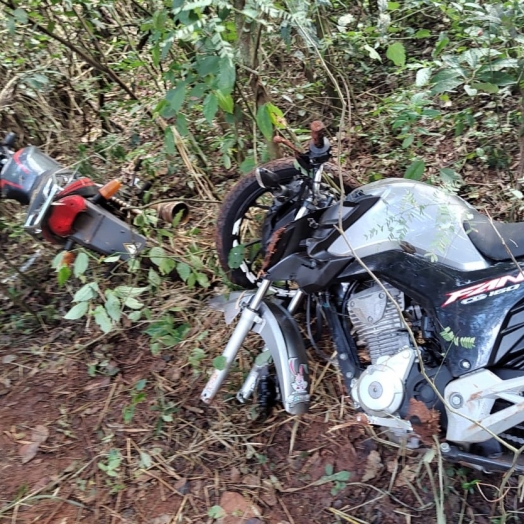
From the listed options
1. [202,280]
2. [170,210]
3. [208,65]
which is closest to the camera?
[208,65]

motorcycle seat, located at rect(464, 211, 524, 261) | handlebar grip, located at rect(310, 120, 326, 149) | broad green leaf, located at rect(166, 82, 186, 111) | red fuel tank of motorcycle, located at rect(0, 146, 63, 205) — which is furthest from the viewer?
red fuel tank of motorcycle, located at rect(0, 146, 63, 205)

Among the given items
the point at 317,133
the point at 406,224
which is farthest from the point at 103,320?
the point at 406,224

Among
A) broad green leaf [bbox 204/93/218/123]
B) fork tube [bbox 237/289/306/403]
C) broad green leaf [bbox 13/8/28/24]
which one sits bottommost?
fork tube [bbox 237/289/306/403]

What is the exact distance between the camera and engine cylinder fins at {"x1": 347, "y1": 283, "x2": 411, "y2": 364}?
6.05 ft

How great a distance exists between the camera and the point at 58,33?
338 cm

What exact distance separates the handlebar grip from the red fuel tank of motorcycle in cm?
125

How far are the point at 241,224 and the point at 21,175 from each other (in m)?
0.98

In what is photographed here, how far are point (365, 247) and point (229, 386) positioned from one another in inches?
36.1

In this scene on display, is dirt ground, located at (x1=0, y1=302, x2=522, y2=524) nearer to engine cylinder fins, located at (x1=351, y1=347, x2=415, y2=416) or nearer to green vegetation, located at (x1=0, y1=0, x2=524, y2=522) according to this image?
green vegetation, located at (x1=0, y1=0, x2=524, y2=522)

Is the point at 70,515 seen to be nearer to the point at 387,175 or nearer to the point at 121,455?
the point at 121,455

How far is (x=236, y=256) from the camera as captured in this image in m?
2.30

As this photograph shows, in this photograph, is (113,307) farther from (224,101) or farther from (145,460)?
(224,101)

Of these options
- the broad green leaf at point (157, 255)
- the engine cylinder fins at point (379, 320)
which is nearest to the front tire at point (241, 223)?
the broad green leaf at point (157, 255)

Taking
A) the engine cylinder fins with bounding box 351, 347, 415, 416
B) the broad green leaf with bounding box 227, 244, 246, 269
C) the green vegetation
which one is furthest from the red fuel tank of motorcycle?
the engine cylinder fins with bounding box 351, 347, 415, 416
